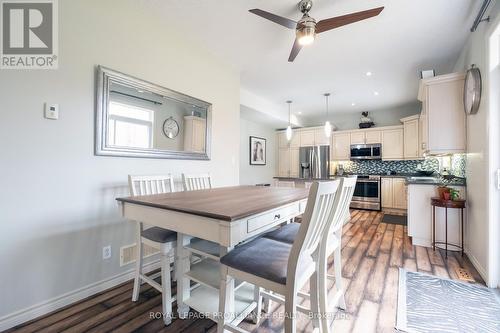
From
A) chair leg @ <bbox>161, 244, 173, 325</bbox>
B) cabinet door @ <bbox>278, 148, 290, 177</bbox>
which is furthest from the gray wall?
chair leg @ <bbox>161, 244, 173, 325</bbox>

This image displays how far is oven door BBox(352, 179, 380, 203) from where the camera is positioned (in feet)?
17.5

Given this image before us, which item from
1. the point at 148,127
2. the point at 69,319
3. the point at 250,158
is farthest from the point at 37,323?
the point at 250,158

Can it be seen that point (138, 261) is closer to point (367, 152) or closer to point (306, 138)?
point (306, 138)

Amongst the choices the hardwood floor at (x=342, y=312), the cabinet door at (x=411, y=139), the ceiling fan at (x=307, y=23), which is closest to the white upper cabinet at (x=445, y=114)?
Result: the hardwood floor at (x=342, y=312)

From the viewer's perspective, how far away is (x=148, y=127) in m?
2.28

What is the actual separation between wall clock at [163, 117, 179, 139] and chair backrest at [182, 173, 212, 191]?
545 millimetres

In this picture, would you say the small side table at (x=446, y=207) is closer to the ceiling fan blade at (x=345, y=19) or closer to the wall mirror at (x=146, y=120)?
the ceiling fan blade at (x=345, y=19)

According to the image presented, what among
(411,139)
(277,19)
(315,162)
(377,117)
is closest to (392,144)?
(411,139)

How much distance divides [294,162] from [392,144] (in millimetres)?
2435

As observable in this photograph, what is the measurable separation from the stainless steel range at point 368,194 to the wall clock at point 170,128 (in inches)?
180

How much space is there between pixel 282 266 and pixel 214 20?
240 cm

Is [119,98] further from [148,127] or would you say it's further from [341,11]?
[341,11]

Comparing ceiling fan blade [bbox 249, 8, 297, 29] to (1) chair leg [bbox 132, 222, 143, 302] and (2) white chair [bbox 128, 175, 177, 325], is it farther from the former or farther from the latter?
(1) chair leg [bbox 132, 222, 143, 302]

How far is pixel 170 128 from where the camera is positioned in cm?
251
